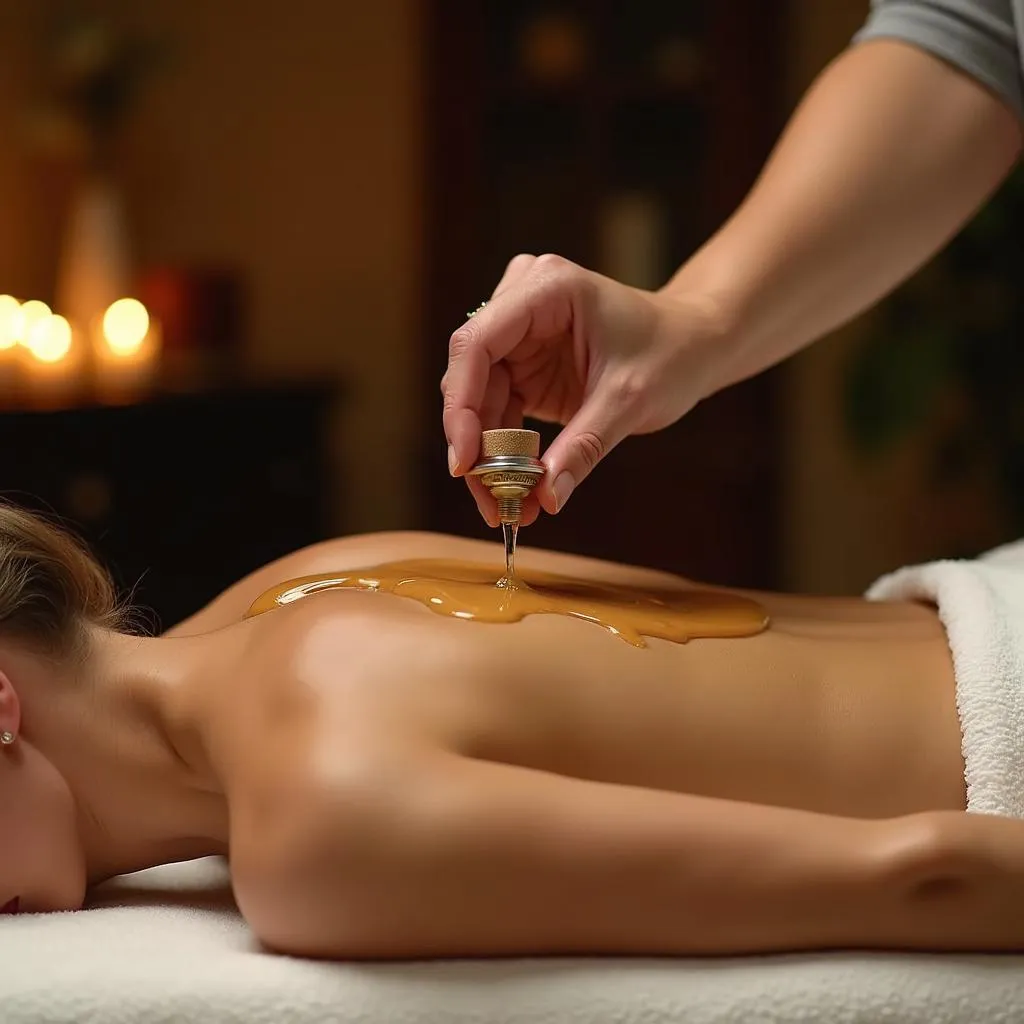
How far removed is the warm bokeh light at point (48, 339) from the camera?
2.76 m

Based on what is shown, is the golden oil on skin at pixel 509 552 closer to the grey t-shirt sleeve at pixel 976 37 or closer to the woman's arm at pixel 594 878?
the woman's arm at pixel 594 878

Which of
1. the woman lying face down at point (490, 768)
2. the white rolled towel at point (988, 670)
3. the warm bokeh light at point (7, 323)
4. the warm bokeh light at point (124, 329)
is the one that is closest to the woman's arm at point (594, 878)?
the woman lying face down at point (490, 768)

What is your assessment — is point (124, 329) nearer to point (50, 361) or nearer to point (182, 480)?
point (50, 361)

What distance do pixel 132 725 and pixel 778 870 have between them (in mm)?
521

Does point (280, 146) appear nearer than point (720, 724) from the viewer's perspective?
No

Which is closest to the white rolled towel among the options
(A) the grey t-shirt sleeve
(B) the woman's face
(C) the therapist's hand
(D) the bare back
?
(D) the bare back

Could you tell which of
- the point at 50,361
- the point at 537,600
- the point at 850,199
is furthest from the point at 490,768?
the point at 50,361

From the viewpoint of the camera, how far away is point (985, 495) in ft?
11.4

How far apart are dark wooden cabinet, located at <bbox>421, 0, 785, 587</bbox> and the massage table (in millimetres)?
2592

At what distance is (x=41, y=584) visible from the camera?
3.53 feet

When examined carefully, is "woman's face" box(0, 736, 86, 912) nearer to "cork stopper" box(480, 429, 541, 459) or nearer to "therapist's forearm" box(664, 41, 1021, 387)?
"cork stopper" box(480, 429, 541, 459)

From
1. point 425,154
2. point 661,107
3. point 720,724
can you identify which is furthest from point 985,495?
point 720,724

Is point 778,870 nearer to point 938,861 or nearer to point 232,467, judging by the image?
point 938,861

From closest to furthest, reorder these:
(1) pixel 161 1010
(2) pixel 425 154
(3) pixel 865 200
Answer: (1) pixel 161 1010 < (3) pixel 865 200 < (2) pixel 425 154
